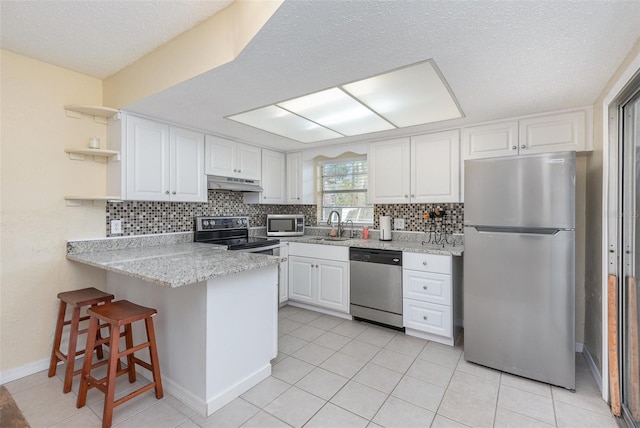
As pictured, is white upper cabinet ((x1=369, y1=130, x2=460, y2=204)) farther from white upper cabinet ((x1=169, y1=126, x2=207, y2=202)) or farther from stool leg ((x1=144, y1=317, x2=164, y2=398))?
stool leg ((x1=144, y1=317, x2=164, y2=398))

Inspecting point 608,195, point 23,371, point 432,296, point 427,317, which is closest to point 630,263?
point 608,195

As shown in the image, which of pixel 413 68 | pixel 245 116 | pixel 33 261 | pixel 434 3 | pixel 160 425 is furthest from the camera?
pixel 245 116

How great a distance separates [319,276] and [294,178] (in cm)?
151

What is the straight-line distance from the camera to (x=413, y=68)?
1795 millimetres

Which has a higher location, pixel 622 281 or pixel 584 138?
pixel 584 138

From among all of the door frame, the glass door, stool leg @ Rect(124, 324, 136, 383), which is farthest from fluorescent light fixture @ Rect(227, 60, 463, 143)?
stool leg @ Rect(124, 324, 136, 383)

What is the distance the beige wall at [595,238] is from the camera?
2064 mm

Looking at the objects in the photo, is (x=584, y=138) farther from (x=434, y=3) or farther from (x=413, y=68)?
(x=434, y=3)

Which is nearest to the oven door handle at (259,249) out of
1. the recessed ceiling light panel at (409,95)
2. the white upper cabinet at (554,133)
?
the recessed ceiling light panel at (409,95)

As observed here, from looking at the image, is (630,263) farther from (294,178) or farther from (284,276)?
(294,178)

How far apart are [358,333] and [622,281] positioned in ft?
6.63

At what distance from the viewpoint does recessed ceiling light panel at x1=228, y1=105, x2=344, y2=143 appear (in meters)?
2.64

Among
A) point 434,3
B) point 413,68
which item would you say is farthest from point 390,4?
point 413,68

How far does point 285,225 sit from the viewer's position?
4.05 m
